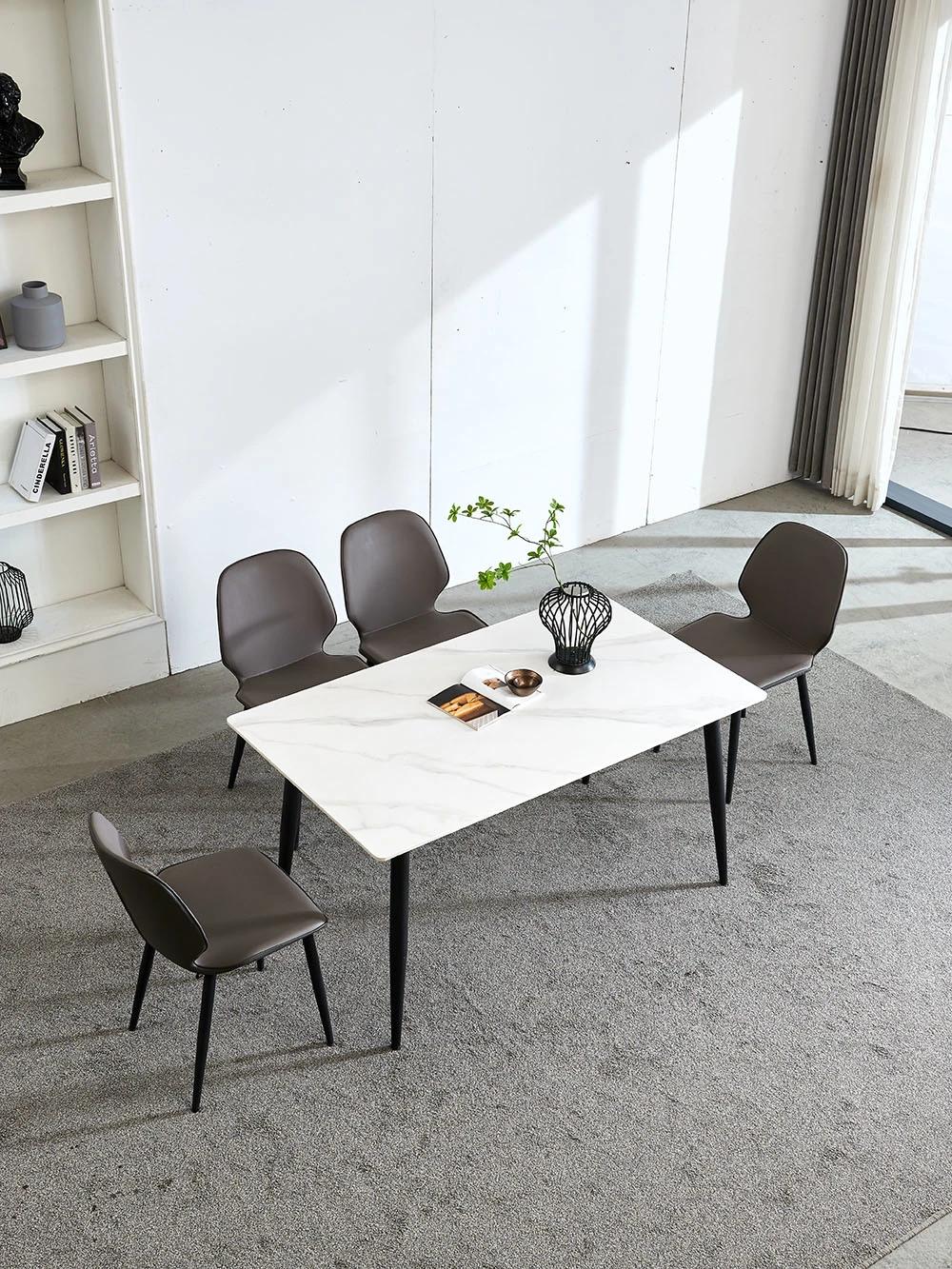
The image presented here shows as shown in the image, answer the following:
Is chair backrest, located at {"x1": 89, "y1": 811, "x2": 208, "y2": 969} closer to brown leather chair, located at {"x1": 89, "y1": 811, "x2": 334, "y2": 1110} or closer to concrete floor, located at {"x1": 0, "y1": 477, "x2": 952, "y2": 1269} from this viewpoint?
brown leather chair, located at {"x1": 89, "y1": 811, "x2": 334, "y2": 1110}

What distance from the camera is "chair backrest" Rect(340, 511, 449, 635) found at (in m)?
4.63

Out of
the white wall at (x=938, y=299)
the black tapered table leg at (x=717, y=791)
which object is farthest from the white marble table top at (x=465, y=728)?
the white wall at (x=938, y=299)

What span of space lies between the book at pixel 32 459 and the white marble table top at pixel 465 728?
133 cm

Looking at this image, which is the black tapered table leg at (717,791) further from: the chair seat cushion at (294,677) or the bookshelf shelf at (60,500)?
the bookshelf shelf at (60,500)

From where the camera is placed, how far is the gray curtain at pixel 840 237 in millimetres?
5957

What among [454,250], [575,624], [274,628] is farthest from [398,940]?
[454,250]

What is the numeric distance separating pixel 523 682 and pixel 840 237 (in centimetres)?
350

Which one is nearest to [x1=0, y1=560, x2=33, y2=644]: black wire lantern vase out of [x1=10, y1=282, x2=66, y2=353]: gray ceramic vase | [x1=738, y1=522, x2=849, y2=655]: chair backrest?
[x1=10, y1=282, x2=66, y2=353]: gray ceramic vase

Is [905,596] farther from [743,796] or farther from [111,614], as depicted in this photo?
[111,614]

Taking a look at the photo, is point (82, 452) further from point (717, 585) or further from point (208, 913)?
point (717, 585)

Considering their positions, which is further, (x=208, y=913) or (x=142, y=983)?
(x=142, y=983)

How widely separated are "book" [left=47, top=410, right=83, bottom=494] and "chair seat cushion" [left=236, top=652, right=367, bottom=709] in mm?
968

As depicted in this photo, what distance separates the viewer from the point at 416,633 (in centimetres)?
471

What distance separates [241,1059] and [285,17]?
3302 mm
